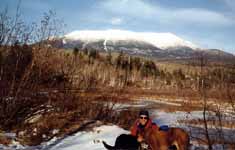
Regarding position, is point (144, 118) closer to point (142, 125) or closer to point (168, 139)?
point (142, 125)

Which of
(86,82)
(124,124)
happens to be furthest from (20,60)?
(124,124)

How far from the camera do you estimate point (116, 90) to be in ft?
56.1

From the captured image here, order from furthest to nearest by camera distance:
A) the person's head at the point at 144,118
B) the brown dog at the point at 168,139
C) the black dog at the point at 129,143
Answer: the black dog at the point at 129,143 → the person's head at the point at 144,118 → the brown dog at the point at 168,139

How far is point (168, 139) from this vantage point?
824 cm

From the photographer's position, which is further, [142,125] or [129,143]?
[129,143]

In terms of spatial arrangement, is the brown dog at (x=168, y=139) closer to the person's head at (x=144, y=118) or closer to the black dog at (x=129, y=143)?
the person's head at (x=144, y=118)

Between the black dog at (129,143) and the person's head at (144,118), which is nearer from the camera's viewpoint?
the person's head at (144,118)

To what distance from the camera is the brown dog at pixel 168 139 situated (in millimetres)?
8211

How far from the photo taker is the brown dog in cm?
821

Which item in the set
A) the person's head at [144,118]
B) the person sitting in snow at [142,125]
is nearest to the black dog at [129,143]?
the person sitting in snow at [142,125]

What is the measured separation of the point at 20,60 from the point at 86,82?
404 cm

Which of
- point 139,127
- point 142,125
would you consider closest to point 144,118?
point 142,125

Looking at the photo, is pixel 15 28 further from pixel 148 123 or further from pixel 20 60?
pixel 148 123

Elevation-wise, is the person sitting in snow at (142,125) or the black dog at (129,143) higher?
the person sitting in snow at (142,125)
